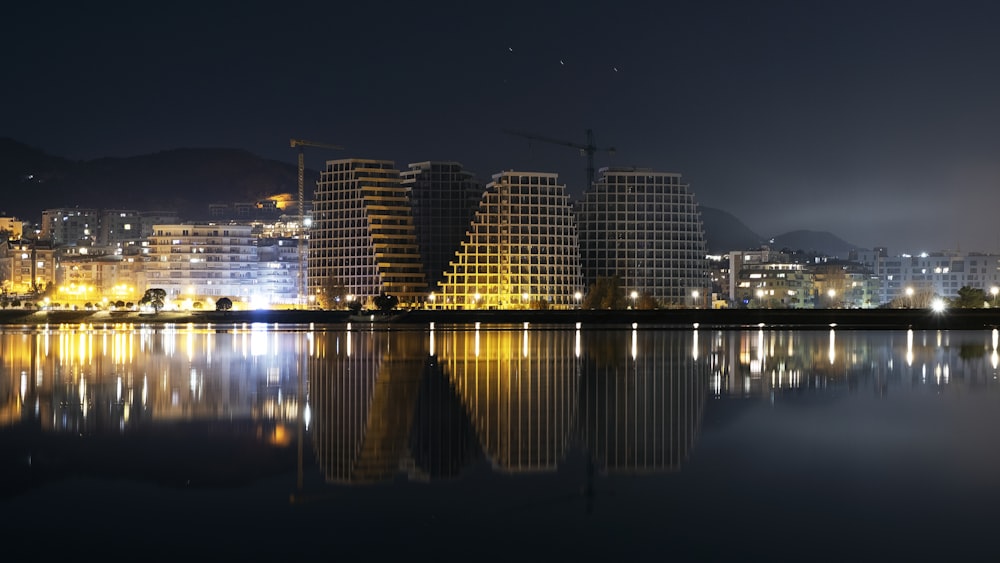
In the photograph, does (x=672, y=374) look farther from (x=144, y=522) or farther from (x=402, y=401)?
(x=144, y=522)

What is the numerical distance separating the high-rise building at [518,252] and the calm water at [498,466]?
111 metres

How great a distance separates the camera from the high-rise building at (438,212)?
165500mm

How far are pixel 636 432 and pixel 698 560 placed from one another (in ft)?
30.0

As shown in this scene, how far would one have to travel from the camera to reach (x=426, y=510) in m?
14.8

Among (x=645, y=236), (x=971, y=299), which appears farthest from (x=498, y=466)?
(x=645, y=236)

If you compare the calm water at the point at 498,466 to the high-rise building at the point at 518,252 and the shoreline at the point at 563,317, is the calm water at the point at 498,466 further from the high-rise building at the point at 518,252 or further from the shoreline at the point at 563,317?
the high-rise building at the point at 518,252

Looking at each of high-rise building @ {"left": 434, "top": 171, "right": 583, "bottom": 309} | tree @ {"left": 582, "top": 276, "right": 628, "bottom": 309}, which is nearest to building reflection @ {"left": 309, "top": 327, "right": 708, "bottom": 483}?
tree @ {"left": 582, "top": 276, "right": 628, "bottom": 309}

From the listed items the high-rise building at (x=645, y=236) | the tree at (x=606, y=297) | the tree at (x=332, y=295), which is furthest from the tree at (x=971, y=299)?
the tree at (x=332, y=295)

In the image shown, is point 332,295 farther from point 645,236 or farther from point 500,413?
point 500,413

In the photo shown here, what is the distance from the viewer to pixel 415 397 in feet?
91.5

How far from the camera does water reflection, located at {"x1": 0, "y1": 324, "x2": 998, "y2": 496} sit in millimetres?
19062

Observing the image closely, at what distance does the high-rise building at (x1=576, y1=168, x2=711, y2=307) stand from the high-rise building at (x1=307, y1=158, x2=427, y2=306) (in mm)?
27899

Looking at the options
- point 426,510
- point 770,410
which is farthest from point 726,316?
→ point 426,510

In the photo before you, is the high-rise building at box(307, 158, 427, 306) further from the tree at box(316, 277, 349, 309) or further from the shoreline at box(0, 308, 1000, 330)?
the shoreline at box(0, 308, 1000, 330)
